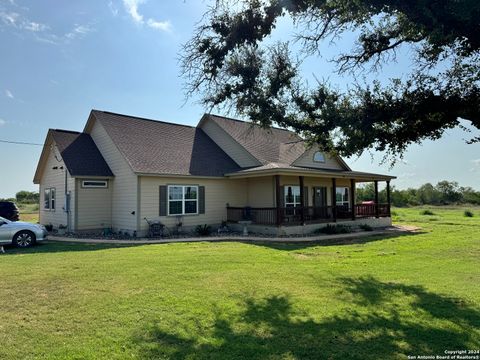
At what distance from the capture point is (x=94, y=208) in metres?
17.9

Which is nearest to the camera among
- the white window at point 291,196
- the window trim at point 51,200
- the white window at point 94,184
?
the white window at point 94,184

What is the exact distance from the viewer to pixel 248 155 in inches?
815

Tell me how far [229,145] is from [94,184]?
8096 millimetres

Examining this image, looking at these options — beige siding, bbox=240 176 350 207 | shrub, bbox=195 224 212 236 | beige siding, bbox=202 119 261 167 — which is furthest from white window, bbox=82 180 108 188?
beige siding, bbox=240 176 350 207

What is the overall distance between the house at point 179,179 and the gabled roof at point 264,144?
69 millimetres

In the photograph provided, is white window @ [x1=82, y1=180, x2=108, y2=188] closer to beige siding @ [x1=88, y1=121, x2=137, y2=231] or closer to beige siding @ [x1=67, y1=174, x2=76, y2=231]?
beige siding @ [x1=88, y1=121, x2=137, y2=231]

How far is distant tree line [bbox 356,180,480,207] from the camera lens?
197ft

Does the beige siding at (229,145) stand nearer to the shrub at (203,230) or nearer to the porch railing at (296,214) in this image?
the porch railing at (296,214)

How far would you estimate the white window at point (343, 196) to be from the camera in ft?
78.9

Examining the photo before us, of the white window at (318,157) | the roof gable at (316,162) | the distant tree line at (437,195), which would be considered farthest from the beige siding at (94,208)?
the distant tree line at (437,195)

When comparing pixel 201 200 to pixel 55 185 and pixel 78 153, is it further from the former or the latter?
pixel 55 185

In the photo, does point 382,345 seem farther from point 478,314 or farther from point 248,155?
→ point 248,155

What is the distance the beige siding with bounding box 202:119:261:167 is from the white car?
1092 cm

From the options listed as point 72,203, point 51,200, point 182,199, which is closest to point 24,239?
point 72,203
